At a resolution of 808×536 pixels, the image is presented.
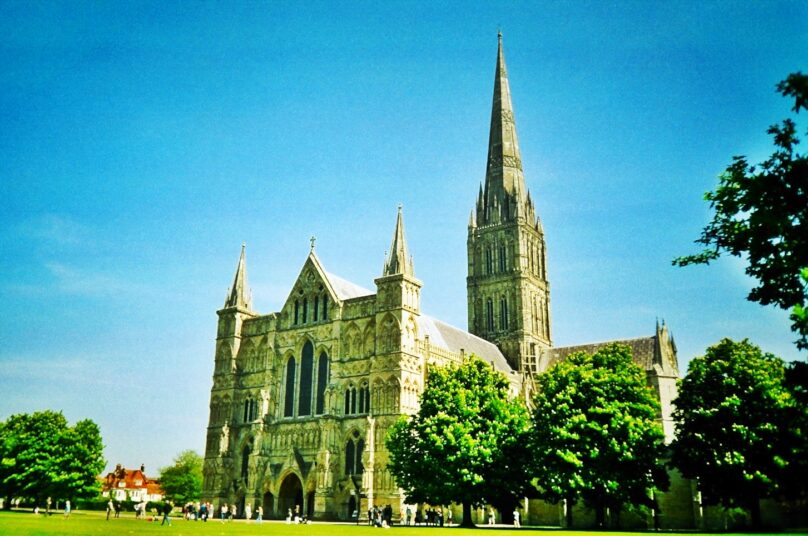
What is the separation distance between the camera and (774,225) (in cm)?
1406

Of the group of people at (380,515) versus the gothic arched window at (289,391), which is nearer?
the group of people at (380,515)

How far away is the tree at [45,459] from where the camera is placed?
62.1 meters

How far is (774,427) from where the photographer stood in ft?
121

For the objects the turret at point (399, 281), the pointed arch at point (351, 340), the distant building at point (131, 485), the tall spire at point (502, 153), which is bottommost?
the distant building at point (131, 485)

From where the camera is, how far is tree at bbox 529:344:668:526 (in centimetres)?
3944

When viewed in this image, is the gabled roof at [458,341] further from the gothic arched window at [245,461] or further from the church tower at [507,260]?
the gothic arched window at [245,461]

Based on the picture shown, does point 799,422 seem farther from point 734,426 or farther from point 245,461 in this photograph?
point 245,461

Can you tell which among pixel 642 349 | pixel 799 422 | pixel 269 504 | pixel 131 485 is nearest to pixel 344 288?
pixel 269 504

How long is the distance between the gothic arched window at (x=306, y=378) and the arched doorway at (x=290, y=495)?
227 inches

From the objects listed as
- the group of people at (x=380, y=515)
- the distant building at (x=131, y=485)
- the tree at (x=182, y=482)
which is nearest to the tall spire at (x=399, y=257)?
the group of people at (x=380, y=515)

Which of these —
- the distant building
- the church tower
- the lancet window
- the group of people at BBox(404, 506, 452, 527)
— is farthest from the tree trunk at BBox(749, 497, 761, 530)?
the distant building

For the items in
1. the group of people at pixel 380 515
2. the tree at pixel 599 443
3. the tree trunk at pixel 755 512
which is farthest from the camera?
the group of people at pixel 380 515

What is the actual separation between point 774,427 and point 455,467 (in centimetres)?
1792

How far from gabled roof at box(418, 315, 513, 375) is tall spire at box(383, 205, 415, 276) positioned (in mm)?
5734
